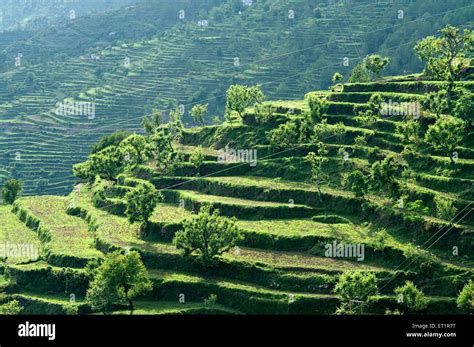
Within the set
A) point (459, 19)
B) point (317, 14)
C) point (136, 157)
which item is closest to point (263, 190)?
point (136, 157)

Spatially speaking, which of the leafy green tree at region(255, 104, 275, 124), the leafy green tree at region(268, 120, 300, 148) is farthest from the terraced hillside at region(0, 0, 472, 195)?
the leafy green tree at region(268, 120, 300, 148)

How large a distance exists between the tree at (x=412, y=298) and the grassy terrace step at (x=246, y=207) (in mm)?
12431

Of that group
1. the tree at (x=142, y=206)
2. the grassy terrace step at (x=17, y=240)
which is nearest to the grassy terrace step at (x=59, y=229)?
the grassy terrace step at (x=17, y=240)

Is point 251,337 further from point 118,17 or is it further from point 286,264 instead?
point 118,17

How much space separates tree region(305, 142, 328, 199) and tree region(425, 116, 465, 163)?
7.10m

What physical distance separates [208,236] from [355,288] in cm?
1042

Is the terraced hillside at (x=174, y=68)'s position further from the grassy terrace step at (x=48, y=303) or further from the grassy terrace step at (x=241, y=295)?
the grassy terrace step at (x=241, y=295)

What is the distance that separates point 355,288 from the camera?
39.1m

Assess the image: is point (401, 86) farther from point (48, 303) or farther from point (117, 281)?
point (48, 303)

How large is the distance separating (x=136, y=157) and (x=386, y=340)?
52.5m

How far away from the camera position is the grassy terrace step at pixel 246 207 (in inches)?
2023

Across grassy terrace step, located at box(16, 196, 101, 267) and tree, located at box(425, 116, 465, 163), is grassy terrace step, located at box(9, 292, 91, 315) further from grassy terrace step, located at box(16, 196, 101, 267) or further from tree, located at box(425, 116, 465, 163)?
tree, located at box(425, 116, 465, 163)

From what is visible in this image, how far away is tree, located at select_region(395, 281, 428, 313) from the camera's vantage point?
39.3 metres

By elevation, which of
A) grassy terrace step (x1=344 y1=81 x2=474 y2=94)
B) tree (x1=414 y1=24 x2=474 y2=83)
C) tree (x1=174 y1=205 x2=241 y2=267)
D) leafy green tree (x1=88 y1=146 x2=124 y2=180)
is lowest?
tree (x1=174 y1=205 x2=241 y2=267)
